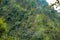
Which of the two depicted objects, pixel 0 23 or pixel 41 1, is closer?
pixel 0 23

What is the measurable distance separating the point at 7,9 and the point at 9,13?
97cm

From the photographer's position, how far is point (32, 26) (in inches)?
580

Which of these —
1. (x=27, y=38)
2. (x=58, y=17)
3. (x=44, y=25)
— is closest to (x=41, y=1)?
(x=58, y=17)

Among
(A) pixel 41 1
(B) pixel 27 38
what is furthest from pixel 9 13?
(A) pixel 41 1

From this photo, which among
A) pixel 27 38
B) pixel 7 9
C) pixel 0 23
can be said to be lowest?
pixel 0 23

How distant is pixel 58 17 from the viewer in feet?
69.4

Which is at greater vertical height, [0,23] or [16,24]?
[16,24]

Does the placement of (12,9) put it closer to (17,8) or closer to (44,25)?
(17,8)

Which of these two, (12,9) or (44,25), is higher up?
(12,9)

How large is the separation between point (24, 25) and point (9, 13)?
7.23 ft

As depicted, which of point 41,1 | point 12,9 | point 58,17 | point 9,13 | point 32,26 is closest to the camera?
point 32,26

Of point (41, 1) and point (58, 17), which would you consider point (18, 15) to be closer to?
point (58, 17)

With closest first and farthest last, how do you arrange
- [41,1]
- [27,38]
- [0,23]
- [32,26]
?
[0,23] < [27,38] < [32,26] < [41,1]

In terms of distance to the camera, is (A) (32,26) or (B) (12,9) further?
(B) (12,9)
